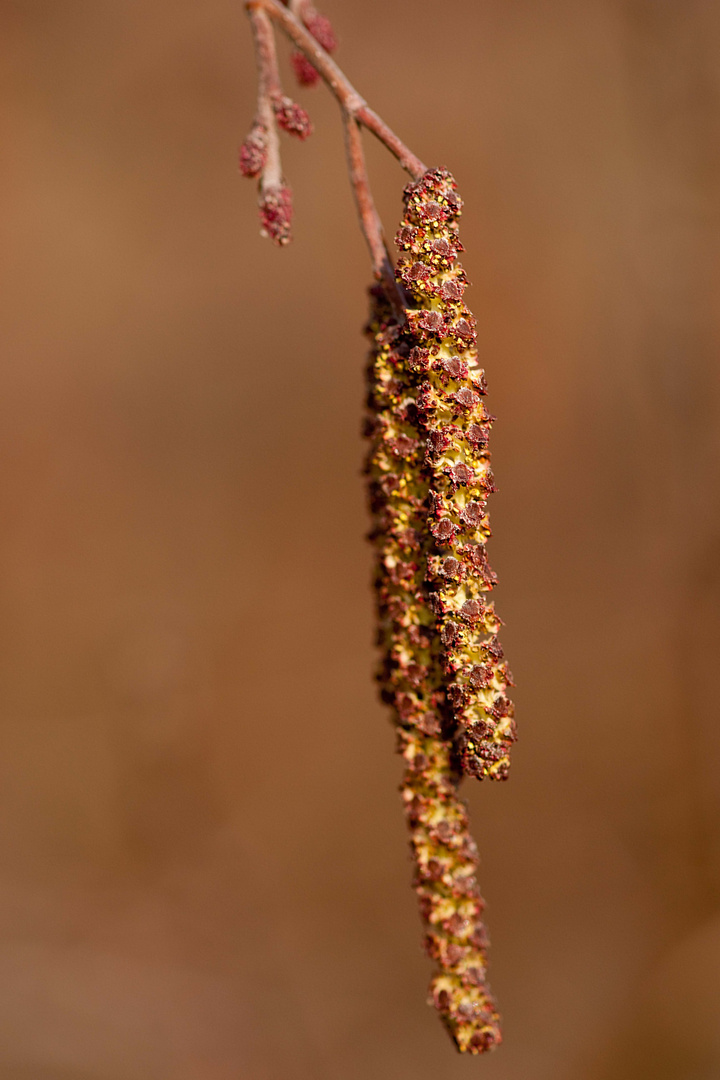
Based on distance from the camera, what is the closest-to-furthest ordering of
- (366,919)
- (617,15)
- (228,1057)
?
(617,15), (228,1057), (366,919)

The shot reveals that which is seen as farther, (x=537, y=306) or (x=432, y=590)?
(x=537, y=306)

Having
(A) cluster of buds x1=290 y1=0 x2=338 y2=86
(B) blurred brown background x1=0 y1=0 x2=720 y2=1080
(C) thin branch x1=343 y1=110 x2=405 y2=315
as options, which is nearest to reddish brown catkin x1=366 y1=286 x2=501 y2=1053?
(C) thin branch x1=343 y1=110 x2=405 y2=315

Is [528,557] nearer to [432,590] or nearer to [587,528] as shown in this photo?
[587,528]

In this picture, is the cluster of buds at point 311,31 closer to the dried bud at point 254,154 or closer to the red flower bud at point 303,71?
the red flower bud at point 303,71

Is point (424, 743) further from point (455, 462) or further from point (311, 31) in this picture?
point (311, 31)

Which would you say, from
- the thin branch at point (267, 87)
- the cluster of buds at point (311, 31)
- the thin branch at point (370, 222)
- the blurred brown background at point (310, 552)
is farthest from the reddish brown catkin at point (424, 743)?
the blurred brown background at point (310, 552)

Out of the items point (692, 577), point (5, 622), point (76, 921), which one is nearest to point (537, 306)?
point (692, 577)

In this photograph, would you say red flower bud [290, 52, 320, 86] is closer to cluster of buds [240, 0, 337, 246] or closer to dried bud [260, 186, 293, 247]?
cluster of buds [240, 0, 337, 246]
